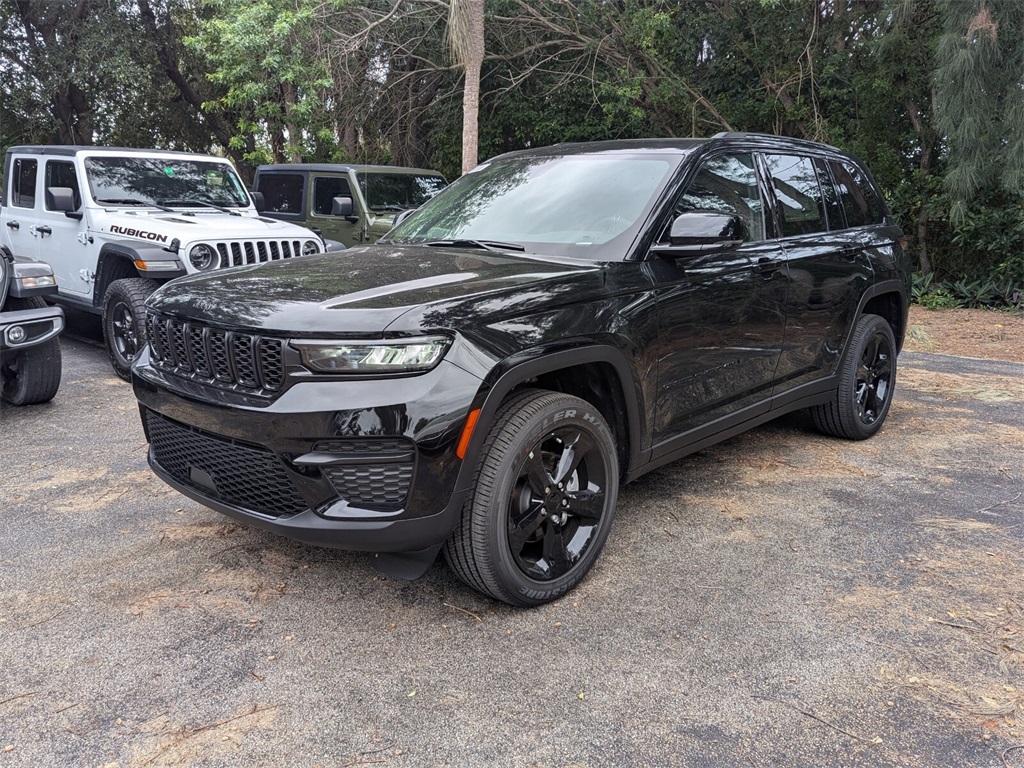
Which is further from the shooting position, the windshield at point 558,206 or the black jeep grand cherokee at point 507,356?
the windshield at point 558,206

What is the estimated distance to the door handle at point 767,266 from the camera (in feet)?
13.4

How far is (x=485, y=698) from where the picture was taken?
2.57m

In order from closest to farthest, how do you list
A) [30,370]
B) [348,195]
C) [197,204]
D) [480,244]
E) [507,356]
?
[507,356] → [480,244] → [30,370] → [197,204] → [348,195]

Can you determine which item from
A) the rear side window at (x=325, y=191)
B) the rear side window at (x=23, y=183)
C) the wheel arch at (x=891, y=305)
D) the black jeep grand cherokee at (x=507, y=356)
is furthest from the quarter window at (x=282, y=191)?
the wheel arch at (x=891, y=305)

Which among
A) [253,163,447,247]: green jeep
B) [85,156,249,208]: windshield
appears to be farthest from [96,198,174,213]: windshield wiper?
[253,163,447,247]: green jeep

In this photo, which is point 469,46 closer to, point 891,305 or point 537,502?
point 891,305

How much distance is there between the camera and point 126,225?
274 inches

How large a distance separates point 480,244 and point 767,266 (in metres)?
1.47

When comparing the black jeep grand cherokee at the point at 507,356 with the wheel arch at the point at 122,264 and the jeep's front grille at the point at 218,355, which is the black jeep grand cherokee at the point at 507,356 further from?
the wheel arch at the point at 122,264

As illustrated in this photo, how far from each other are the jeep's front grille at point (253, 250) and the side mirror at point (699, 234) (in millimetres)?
4162

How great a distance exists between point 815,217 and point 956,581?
2.17 meters

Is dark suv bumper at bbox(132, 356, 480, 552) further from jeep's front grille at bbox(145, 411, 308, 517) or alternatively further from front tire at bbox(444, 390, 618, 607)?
front tire at bbox(444, 390, 618, 607)

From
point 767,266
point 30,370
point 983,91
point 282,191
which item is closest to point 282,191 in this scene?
point 282,191

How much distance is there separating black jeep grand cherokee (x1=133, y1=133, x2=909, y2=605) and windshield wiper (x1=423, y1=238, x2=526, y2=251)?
0.7 inches
